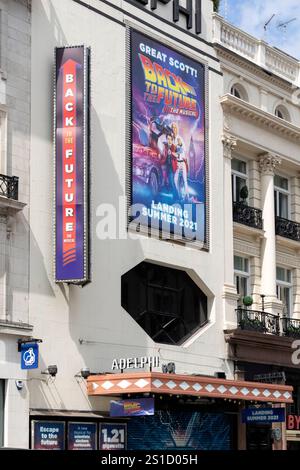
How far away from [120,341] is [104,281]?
1815 millimetres

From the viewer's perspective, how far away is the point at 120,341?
23.1 m

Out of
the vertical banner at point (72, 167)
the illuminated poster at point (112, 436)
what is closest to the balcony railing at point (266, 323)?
the illuminated poster at point (112, 436)

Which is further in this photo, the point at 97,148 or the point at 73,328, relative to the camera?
the point at 97,148

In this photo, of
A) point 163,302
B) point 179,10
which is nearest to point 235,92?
point 179,10

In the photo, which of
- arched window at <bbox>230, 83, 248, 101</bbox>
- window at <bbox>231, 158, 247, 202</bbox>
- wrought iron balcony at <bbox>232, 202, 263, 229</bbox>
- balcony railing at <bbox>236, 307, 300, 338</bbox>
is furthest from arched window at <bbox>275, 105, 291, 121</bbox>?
balcony railing at <bbox>236, 307, 300, 338</bbox>

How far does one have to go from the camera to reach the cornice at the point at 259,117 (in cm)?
2867

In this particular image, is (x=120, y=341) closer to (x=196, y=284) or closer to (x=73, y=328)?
(x=73, y=328)

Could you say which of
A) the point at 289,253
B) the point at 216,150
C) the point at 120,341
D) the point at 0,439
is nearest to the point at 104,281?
the point at 120,341

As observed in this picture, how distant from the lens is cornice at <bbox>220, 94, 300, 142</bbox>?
28.7 m

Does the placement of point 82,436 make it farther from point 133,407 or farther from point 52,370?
point 52,370

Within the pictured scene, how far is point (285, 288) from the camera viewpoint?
3147 cm

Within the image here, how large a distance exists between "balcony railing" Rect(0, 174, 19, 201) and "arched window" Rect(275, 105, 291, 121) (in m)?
15.2

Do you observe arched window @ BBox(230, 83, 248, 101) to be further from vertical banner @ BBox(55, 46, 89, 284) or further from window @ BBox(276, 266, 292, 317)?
vertical banner @ BBox(55, 46, 89, 284)

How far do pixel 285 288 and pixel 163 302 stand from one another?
776 cm
